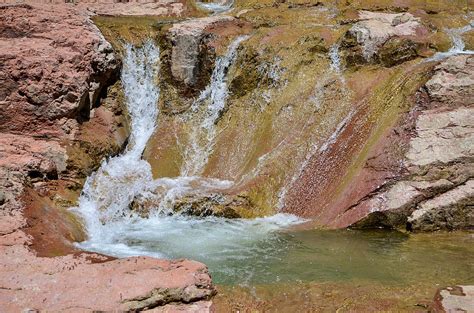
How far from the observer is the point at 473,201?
10703 mm

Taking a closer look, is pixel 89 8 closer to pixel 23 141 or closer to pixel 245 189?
pixel 23 141

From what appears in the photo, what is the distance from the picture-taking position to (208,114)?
16.4 meters

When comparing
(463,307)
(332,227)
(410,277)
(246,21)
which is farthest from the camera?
(246,21)

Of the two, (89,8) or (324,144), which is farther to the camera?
(89,8)

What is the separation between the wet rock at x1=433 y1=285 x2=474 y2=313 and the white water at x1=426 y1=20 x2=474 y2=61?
385 inches

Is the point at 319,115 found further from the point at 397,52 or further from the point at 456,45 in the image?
the point at 456,45

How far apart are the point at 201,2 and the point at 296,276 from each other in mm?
19313

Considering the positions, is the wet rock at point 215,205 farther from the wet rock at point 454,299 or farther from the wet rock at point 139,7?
the wet rock at point 139,7

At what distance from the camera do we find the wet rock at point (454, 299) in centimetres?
629

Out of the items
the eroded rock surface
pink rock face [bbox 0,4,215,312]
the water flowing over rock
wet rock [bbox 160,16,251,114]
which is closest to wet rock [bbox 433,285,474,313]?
pink rock face [bbox 0,4,215,312]

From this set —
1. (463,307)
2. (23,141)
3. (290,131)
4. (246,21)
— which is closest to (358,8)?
(246,21)

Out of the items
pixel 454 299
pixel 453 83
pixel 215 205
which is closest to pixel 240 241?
pixel 215 205

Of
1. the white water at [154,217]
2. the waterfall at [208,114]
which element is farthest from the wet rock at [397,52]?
the white water at [154,217]

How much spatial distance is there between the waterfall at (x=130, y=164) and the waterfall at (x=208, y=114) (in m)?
1.41
